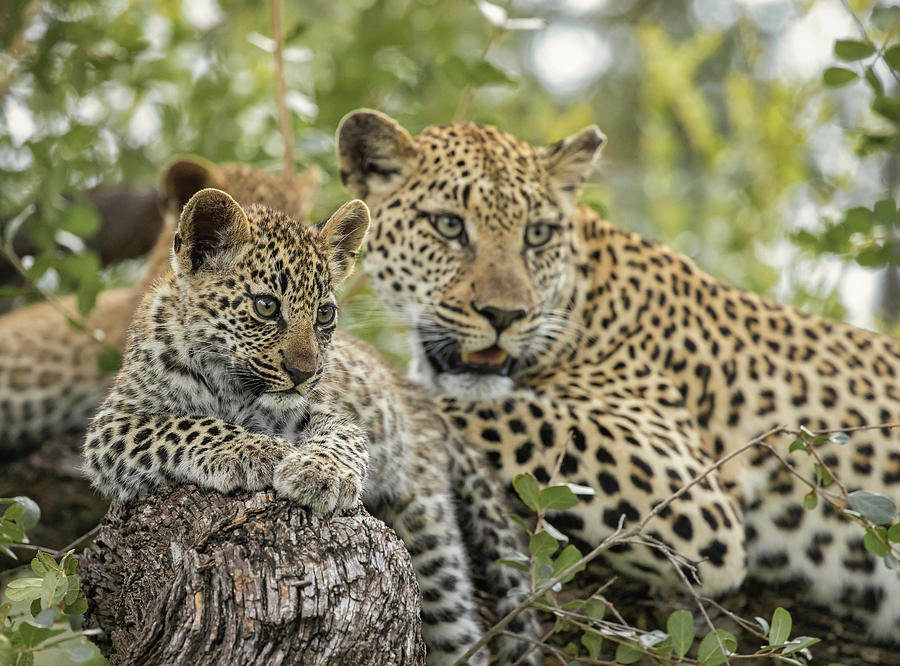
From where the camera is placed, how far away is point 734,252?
1187cm

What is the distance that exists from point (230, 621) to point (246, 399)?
4.07 ft

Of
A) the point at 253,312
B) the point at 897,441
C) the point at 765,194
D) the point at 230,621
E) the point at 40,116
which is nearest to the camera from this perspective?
the point at 230,621

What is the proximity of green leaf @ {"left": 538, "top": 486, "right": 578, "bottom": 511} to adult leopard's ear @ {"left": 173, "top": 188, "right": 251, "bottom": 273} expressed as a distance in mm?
1758

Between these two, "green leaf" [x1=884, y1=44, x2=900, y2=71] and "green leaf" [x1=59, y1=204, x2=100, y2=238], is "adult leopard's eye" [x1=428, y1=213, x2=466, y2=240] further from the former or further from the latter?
"green leaf" [x1=884, y1=44, x2=900, y2=71]

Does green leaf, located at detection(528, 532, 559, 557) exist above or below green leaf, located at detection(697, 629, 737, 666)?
above

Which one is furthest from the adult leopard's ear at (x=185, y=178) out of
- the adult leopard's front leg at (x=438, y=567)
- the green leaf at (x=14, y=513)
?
the green leaf at (x=14, y=513)

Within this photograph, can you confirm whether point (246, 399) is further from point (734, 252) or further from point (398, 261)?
point (734, 252)

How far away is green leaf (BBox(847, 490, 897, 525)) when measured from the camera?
186 inches

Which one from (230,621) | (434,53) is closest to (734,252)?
(434,53)

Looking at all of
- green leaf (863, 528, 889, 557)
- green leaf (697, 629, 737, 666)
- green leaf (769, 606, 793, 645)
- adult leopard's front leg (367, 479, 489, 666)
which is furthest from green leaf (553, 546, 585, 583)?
green leaf (863, 528, 889, 557)

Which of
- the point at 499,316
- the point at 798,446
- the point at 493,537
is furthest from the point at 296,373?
the point at 499,316

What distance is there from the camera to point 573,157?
7.28 m

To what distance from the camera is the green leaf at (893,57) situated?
5934 millimetres

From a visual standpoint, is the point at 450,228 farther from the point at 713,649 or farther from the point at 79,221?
the point at 713,649
